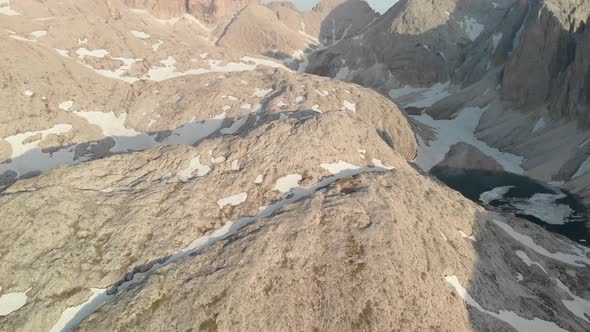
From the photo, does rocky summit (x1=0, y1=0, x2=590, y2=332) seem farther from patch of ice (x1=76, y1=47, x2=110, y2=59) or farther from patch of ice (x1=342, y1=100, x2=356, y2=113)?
patch of ice (x1=76, y1=47, x2=110, y2=59)

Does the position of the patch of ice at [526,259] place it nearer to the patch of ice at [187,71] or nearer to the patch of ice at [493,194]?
the patch of ice at [493,194]

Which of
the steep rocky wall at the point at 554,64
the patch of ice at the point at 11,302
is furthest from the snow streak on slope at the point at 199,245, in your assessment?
the steep rocky wall at the point at 554,64

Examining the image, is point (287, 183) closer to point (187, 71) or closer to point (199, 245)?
point (199, 245)

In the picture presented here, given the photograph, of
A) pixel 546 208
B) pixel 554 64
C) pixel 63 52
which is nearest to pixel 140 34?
pixel 63 52

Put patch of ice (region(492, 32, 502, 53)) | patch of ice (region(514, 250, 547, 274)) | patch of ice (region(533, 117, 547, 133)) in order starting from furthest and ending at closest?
patch of ice (region(492, 32, 502, 53)) → patch of ice (region(533, 117, 547, 133)) → patch of ice (region(514, 250, 547, 274))

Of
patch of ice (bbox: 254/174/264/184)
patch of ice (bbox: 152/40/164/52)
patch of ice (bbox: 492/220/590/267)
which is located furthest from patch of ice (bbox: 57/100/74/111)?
patch of ice (bbox: 492/220/590/267)
